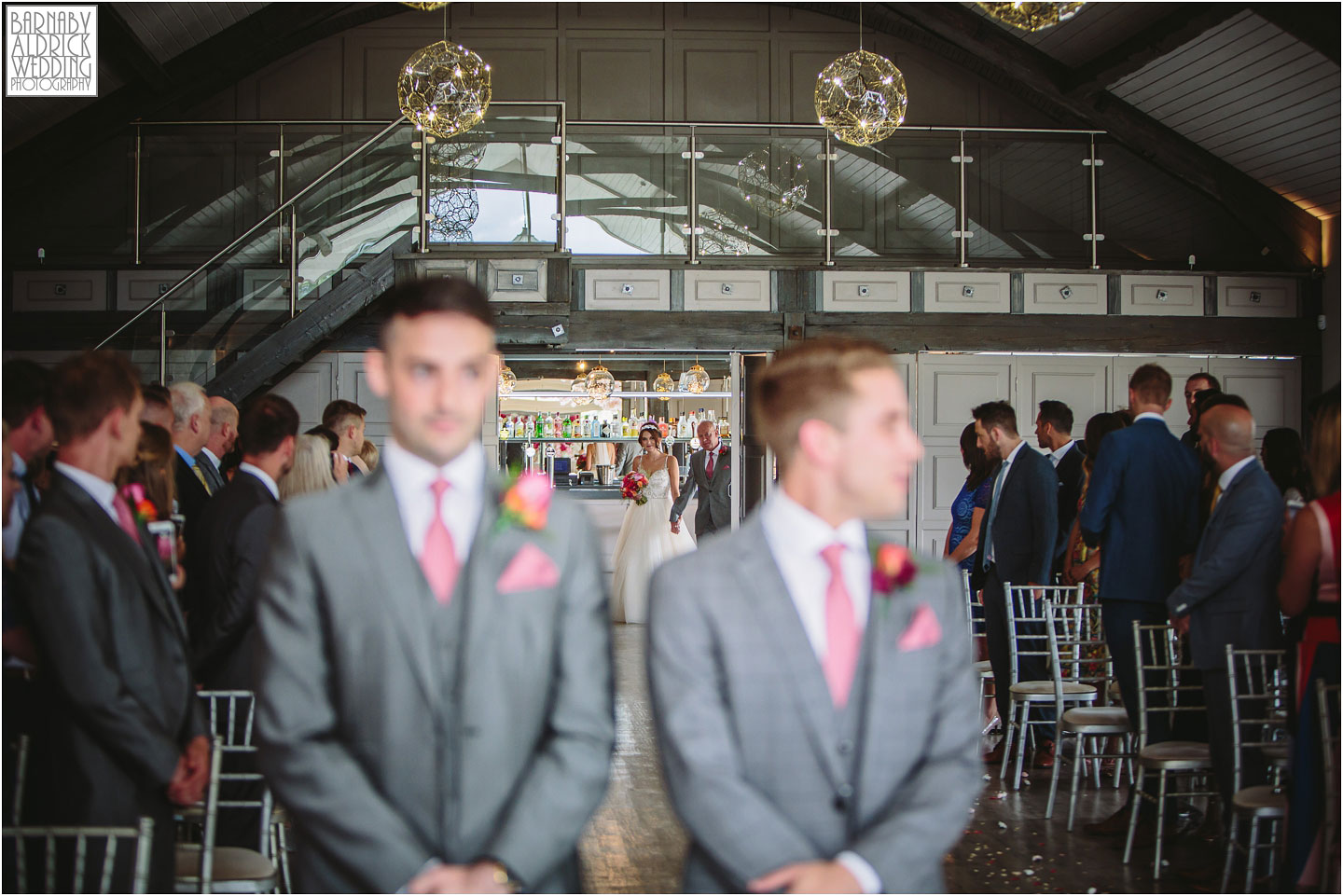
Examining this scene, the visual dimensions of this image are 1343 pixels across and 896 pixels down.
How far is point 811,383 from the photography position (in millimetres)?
1565

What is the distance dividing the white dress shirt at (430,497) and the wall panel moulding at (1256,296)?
996 cm

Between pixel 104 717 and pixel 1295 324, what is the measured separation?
34.2 ft

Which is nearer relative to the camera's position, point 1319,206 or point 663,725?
point 663,725

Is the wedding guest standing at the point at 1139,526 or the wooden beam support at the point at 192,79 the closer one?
the wedding guest standing at the point at 1139,526

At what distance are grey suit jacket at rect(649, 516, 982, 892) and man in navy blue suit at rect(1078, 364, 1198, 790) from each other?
2971 millimetres

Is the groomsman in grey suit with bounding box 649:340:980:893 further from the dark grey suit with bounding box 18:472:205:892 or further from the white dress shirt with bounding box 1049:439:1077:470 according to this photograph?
the white dress shirt with bounding box 1049:439:1077:470

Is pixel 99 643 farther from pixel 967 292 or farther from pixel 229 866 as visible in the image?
pixel 967 292

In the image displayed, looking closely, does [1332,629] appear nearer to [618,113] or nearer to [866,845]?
[866,845]

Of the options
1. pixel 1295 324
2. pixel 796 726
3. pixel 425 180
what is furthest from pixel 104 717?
pixel 1295 324

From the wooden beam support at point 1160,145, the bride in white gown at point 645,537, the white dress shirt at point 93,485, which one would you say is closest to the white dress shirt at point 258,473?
the white dress shirt at point 93,485

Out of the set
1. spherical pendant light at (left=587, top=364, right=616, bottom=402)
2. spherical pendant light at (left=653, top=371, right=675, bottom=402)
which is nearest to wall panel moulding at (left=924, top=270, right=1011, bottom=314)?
spherical pendant light at (left=653, top=371, right=675, bottom=402)

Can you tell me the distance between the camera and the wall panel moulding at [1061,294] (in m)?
9.93

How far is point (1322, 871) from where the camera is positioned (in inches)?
109

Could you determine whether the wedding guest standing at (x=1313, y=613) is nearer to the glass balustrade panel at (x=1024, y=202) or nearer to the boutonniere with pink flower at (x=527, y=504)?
the boutonniere with pink flower at (x=527, y=504)
